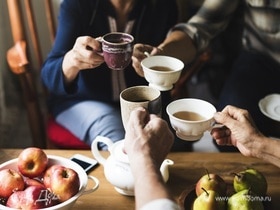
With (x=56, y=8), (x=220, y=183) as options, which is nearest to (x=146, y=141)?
(x=220, y=183)

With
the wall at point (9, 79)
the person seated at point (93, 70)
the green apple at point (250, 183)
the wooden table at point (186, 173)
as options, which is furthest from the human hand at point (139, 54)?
the wall at point (9, 79)

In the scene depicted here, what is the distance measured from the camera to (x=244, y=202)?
3.61 ft

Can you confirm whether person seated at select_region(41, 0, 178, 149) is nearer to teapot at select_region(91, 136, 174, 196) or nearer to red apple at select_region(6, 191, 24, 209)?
teapot at select_region(91, 136, 174, 196)

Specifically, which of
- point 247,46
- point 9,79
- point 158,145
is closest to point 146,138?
point 158,145

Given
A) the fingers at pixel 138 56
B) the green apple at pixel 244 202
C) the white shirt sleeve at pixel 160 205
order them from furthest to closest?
the fingers at pixel 138 56
the green apple at pixel 244 202
the white shirt sleeve at pixel 160 205

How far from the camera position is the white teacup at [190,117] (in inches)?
46.1

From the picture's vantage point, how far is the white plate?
177cm

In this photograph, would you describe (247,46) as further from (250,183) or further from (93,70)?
(250,183)

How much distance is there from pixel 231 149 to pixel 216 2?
24.5 inches

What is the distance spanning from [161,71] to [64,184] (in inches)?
17.3

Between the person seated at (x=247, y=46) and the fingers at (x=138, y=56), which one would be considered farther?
the person seated at (x=247, y=46)

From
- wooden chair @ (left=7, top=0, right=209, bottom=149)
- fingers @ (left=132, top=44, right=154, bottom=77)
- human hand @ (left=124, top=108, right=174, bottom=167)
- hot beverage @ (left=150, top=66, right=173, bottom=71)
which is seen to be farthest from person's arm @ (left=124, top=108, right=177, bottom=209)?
wooden chair @ (left=7, top=0, right=209, bottom=149)

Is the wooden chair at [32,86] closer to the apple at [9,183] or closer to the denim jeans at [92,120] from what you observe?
the denim jeans at [92,120]

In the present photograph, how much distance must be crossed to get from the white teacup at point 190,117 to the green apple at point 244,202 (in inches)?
6.9
